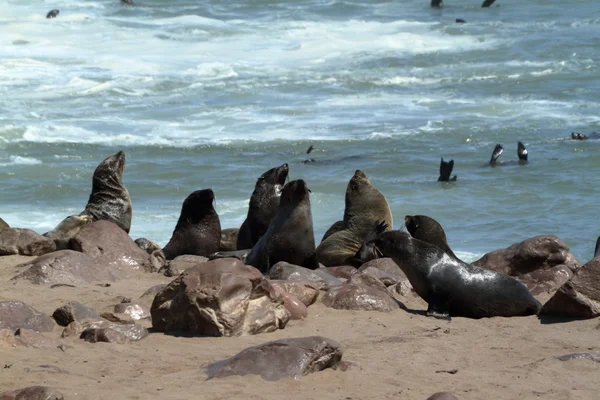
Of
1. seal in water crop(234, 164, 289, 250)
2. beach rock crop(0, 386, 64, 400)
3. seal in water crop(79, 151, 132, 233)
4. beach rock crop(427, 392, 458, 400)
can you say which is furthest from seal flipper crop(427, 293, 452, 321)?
seal in water crop(79, 151, 132, 233)

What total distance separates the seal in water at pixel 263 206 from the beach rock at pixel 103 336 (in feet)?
13.8

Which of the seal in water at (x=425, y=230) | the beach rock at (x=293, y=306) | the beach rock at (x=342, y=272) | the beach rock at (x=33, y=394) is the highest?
the seal in water at (x=425, y=230)

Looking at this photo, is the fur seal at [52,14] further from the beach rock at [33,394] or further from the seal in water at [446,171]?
the beach rock at [33,394]

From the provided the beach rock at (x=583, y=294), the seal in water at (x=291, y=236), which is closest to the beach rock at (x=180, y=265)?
the seal in water at (x=291, y=236)

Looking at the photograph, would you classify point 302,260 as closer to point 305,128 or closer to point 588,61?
point 305,128

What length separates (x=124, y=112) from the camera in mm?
22797

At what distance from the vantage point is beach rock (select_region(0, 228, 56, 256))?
883cm

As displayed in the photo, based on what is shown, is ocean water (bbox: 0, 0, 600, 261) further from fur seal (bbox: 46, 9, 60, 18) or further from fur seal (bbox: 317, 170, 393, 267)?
fur seal (bbox: 317, 170, 393, 267)

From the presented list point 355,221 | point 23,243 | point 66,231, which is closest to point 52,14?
point 66,231

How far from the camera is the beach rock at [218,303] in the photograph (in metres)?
5.93

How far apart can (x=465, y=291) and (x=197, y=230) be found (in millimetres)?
3496

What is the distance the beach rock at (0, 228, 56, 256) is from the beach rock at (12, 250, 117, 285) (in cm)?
88

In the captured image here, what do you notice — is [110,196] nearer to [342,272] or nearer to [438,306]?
[342,272]

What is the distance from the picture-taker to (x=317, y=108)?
896 inches
